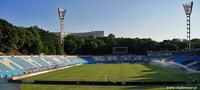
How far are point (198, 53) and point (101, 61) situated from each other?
44458mm

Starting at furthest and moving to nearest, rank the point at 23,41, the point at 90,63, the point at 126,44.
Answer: the point at 126,44, the point at 90,63, the point at 23,41

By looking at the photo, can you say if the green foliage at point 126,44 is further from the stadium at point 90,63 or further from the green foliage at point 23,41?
the green foliage at point 23,41

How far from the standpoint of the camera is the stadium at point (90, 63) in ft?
120

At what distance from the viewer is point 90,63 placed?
11369cm

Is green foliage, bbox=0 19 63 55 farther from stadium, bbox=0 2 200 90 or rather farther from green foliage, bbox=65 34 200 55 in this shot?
green foliage, bbox=65 34 200 55

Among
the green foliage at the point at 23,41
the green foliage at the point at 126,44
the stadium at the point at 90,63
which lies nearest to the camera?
the stadium at the point at 90,63

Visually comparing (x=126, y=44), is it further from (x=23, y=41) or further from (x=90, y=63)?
(x=23, y=41)

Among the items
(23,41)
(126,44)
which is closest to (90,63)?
(23,41)

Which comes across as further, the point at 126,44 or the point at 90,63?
the point at 126,44

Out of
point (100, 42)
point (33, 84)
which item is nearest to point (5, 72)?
point (33, 84)

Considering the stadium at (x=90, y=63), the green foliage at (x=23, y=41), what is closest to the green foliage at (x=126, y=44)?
the stadium at (x=90, y=63)

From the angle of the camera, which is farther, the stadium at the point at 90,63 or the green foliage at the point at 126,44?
the green foliage at the point at 126,44

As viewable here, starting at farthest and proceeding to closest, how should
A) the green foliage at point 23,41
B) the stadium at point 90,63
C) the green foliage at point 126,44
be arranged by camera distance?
the green foliage at point 126,44, the green foliage at point 23,41, the stadium at point 90,63

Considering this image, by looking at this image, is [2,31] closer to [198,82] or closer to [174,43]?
[198,82]
